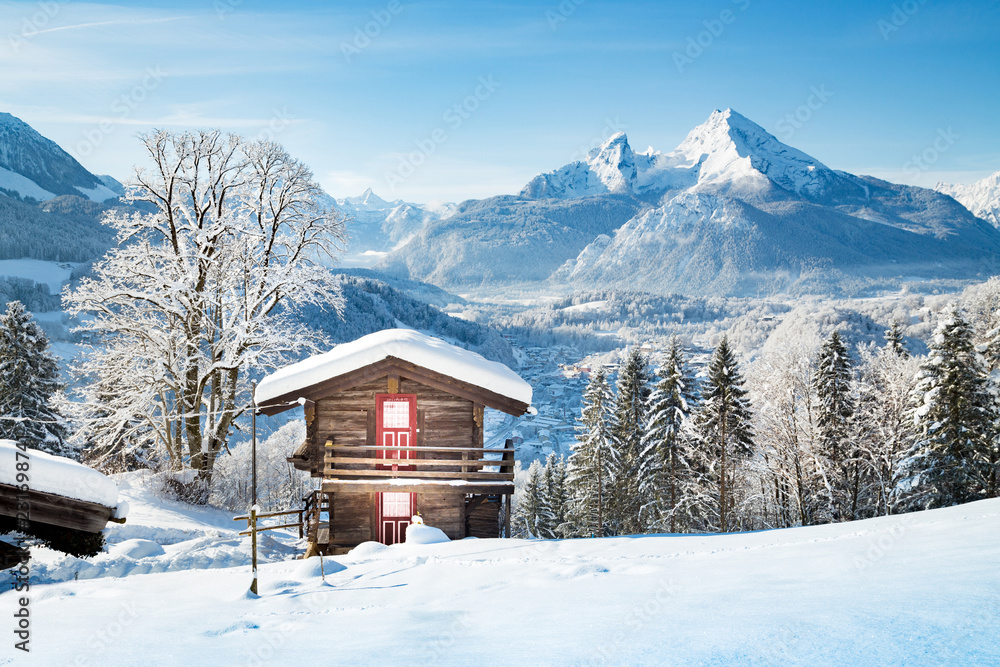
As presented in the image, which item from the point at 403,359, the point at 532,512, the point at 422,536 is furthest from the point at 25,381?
the point at 532,512

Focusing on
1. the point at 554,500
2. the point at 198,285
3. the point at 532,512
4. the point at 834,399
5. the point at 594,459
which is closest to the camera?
the point at 198,285

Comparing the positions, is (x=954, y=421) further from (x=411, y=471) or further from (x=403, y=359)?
(x=403, y=359)

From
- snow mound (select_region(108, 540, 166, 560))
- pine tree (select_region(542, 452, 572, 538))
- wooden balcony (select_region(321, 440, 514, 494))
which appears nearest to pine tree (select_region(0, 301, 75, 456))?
snow mound (select_region(108, 540, 166, 560))

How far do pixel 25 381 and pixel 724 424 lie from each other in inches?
1348

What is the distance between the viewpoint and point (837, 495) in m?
30.4

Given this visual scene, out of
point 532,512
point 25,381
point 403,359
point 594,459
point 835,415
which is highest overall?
point 403,359

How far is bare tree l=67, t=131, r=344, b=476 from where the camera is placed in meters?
19.8

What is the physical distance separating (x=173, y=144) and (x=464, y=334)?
16410cm

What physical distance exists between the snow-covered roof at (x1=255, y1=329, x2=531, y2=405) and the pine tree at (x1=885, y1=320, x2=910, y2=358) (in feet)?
107

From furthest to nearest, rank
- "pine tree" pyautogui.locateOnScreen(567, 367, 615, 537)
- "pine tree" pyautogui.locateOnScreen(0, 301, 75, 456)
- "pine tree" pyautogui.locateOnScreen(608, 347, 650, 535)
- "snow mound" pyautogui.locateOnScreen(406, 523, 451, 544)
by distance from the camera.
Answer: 1. "pine tree" pyautogui.locateOnScreen(608, 347, 650, 535)
2. "pine tree" pyautogui.locateOnScreen(567, 367, 615, 537)
3. "pine tree" pyautogui.locateOnScreen(0, 301, 75, 456)
4. "snow mound" pyautogui.locateOnScreen(406, 523, 451, 544)

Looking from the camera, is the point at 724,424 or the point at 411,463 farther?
the point at 724,424

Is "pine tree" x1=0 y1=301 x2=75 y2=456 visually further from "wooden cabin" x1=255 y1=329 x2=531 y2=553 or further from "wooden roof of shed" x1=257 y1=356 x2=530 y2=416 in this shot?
"wooden cabin" x1=255 y1=329 x2=531 y2=553

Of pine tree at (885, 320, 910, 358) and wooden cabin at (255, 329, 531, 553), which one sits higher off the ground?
pine tree at (885, 320, 910, 358)

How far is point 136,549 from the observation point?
12.9 metres
